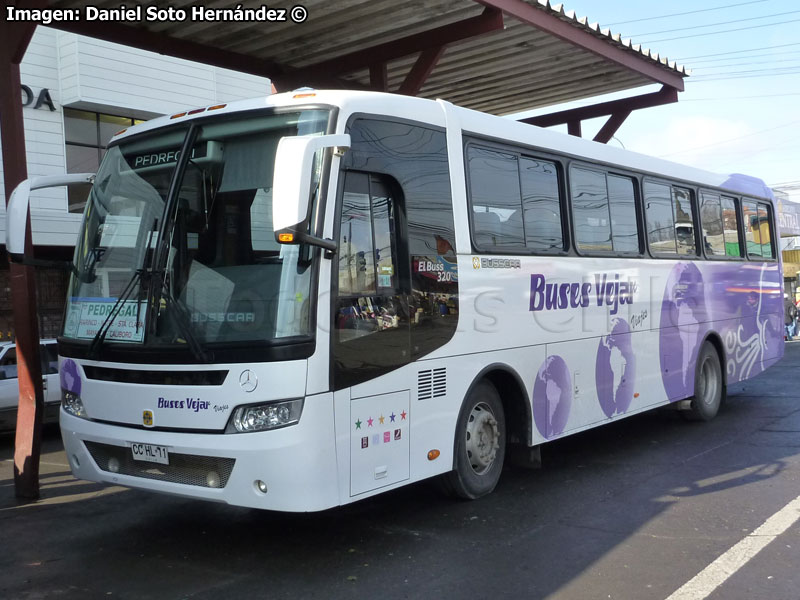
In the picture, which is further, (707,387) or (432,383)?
(707,387)

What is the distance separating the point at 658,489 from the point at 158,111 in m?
14.8

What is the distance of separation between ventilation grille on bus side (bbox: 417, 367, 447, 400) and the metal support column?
3952mm

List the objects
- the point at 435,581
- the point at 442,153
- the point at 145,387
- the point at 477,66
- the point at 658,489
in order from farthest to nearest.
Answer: the point at 477,66 → the point at 658,489 → the point at 442,153 → the point at 145,387 → the point at 435,581

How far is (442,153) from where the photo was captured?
6.93m

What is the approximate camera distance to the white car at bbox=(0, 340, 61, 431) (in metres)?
11.5

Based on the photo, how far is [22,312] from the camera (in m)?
8.18

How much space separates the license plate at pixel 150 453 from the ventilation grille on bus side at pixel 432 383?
1.86m

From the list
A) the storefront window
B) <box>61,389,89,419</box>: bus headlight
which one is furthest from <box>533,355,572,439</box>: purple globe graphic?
the storefront window

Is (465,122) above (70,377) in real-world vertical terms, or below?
above

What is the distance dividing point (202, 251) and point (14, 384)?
23.6 ft

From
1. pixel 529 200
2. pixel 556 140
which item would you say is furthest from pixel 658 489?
pixel 556 140

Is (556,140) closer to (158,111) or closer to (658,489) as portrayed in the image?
(658,489)

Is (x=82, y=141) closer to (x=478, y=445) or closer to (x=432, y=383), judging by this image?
(x=478, y=445)

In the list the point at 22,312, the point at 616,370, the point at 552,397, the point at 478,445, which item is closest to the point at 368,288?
the point at 478,445
